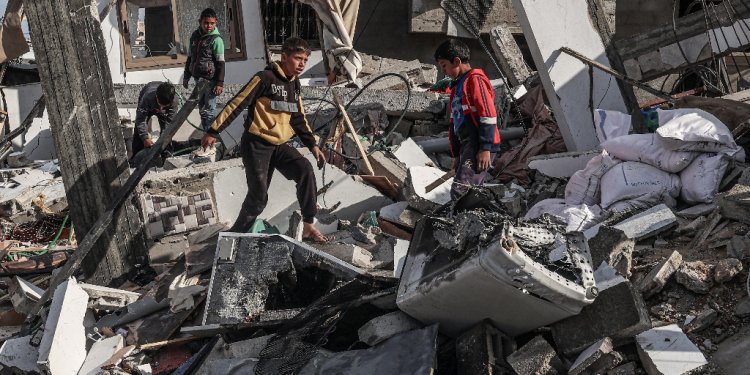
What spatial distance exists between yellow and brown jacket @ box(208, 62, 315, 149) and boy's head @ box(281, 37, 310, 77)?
5 cm

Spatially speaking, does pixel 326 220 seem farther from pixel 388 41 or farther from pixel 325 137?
pixel 388 41

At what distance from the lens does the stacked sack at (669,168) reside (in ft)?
21.7

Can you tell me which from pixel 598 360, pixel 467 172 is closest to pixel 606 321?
pixel 598 360

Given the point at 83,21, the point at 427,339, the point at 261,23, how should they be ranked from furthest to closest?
the point at 261,23 < the point at 83,21 < the point at 427,339

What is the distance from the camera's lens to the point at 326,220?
7.58 meters

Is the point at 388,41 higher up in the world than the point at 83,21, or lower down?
lower down

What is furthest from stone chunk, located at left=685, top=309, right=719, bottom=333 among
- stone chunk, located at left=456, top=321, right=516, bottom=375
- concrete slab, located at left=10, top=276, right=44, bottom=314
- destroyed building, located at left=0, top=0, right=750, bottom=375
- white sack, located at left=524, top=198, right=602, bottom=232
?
concrete slab, located at left=10, top=276, right=44, bottom=314

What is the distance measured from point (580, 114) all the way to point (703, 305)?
4118 mm

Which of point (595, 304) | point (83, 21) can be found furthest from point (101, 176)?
point (595, 304)

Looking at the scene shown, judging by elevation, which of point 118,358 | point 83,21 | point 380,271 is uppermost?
point 83,21

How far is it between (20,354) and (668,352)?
13.0 ft

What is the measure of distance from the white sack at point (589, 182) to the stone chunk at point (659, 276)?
2.06 m

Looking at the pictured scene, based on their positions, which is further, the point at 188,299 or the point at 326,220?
the point at 326,220

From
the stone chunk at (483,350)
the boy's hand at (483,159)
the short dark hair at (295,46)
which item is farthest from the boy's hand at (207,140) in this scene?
the stone chunk at (483,350)
